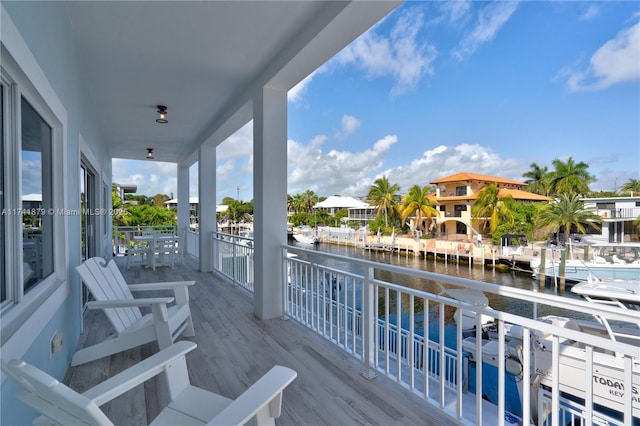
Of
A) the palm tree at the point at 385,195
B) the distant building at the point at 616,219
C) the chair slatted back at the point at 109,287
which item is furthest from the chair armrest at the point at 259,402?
the palm tree at the point at 385,195

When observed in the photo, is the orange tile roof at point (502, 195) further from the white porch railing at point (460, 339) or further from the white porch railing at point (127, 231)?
the white porch railing at point (127, 231)

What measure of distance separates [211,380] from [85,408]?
1553mm

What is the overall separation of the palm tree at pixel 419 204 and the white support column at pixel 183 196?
2393cm

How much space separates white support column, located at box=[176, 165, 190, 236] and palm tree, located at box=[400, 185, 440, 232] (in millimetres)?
23925

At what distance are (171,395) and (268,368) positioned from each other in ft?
3.62

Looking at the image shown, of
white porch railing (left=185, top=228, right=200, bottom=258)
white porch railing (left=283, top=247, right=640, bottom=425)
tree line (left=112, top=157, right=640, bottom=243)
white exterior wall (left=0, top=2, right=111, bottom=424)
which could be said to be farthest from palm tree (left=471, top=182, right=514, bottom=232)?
white exterior wall (left=0, top=2, right=111, bottom=424)

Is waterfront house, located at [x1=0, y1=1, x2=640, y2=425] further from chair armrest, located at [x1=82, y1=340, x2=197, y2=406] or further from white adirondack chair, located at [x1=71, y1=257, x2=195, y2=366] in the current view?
chair armrest, located at [x1=82, y1=340, x2=197, y2=406]

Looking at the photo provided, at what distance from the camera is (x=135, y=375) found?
1.13 meters

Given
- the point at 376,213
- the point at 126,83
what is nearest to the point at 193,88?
the point at 126,83

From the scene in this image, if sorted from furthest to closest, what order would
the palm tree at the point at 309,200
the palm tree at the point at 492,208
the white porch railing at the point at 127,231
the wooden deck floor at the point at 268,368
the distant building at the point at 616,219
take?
the palm tree at the point at 309,200 → the palm tree at the point at 492,208 → the distant building at the point at 616,219 → the white porch railing at the point at 127,231 → the wooden deck floor at the point at 268,368

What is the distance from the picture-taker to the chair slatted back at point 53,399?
812 millimetres

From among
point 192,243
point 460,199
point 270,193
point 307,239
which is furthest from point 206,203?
point 460,199

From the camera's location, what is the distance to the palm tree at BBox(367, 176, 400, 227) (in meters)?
32.0

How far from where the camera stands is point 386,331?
2217 mm
